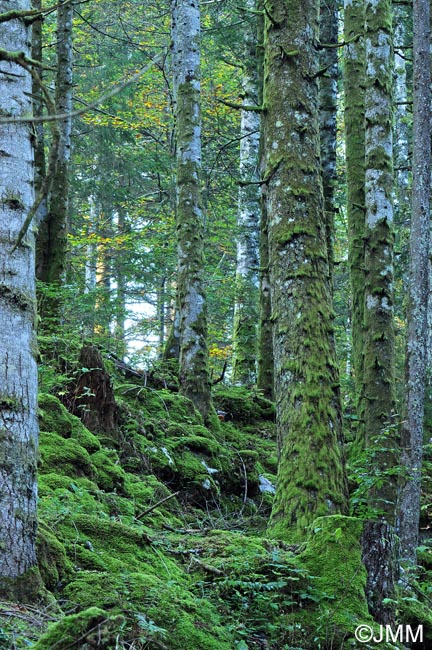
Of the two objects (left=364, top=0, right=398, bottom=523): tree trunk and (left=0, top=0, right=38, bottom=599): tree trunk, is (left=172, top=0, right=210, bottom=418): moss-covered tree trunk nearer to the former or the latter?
(left=364, top=0, right=398, bottom=523): tree trunk

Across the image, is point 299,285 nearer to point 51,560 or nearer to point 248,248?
point 51,560

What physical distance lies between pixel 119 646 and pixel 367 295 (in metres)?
6.44

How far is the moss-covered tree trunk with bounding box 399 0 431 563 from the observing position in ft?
26.8

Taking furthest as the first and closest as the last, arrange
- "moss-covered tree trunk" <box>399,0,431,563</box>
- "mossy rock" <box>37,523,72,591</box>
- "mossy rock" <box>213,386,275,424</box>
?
"mossy rock" <box>213,386,275,424</box> → "moss-covered tree trunk" <box>399,0,431,563</box> → "mossy rock" <box>37,523,72,591</box>

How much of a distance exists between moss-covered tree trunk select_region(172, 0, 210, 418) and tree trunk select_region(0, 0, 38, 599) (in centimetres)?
693

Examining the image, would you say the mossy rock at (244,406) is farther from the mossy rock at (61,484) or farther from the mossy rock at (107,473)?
the mossy rock at (61,484)

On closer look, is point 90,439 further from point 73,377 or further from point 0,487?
point 0,487

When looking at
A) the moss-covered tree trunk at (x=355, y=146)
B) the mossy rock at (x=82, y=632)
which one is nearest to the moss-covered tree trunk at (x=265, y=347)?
the moss-covered tree trunk at (x=355, y=146)

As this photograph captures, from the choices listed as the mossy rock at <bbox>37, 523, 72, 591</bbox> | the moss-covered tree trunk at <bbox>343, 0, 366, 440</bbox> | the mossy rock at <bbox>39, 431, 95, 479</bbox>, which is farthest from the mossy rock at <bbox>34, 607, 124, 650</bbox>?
the moss-covered tree trunk at <bbox>343, 0, 366, 440</bbox>

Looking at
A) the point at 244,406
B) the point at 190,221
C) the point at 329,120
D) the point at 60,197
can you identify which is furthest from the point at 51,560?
the point at 329,120

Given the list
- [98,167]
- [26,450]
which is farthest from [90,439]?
[98,167]

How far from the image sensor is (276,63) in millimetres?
6559

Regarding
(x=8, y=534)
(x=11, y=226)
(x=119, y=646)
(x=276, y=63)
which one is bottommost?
(x=119, y=646)

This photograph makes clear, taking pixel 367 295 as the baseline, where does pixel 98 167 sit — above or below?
above
